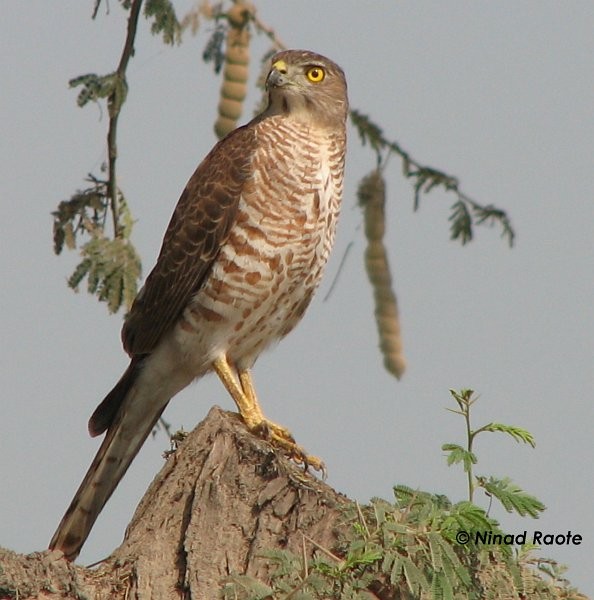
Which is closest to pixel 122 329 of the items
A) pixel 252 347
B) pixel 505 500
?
pixel 252 347

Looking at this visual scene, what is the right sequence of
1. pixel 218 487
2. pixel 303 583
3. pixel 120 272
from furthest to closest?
1. pixel 120 272
2. pixel 218 487
3. pixel 303 583

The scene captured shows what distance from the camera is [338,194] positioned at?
6.76 meters

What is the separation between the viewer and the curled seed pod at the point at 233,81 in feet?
19.4

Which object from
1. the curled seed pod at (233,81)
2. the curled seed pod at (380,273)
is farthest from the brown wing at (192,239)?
the curled seed pod at (380,273)

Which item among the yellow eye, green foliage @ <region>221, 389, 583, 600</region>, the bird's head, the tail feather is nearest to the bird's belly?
the tail feather

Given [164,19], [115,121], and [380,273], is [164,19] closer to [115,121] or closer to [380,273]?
[115,121]

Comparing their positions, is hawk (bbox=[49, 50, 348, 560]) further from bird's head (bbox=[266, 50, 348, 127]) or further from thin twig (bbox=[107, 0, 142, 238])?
thin twig (bbox=[107, 0, 142, 238])

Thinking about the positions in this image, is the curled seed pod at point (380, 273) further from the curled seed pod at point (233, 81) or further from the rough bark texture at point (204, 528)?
the rough bark texture at point (204, 528)

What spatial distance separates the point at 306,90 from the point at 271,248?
0.95 metres

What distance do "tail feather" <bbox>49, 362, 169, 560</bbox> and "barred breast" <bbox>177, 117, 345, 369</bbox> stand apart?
351 millimetres

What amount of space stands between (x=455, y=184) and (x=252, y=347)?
156 cm

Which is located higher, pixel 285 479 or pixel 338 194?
pixel 338 194

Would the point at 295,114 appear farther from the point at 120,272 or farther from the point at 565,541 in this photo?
the point at 565,541

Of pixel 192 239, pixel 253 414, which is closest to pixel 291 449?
pixel 253 414
